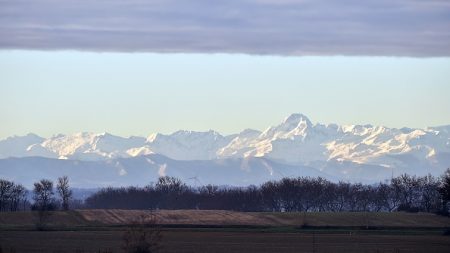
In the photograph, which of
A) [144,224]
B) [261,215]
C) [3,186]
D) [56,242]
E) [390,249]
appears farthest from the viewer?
[3,186]

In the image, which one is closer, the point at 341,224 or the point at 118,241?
the point at 118,241

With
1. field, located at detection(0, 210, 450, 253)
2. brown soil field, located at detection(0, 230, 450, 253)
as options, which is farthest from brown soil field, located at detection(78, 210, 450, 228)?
brown soil field, located at detection(0, 230, 450, 253)

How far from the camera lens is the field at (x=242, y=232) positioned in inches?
3575

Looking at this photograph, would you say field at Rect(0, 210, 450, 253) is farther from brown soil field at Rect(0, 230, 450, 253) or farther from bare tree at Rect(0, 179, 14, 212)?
bare tree at Rect(0, 179, 14, 212)

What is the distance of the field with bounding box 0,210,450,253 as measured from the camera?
90812mm

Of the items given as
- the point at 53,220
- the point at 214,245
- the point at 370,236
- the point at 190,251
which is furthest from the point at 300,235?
the point at 53,220

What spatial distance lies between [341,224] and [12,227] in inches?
1640

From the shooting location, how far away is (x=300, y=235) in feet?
378

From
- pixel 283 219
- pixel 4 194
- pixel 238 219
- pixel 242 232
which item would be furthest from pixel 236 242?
pixel 4 194

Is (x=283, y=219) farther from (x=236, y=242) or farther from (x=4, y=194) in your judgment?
(x=4, y=194)

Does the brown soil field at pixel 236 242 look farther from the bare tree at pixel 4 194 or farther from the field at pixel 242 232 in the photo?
the bare tree at pixel 4 194

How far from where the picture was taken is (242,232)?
402 ft

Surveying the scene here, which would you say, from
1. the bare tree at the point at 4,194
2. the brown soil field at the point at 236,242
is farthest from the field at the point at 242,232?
the bare tree at the point at 4,194

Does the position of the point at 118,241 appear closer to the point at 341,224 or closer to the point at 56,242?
the point at 56,242
